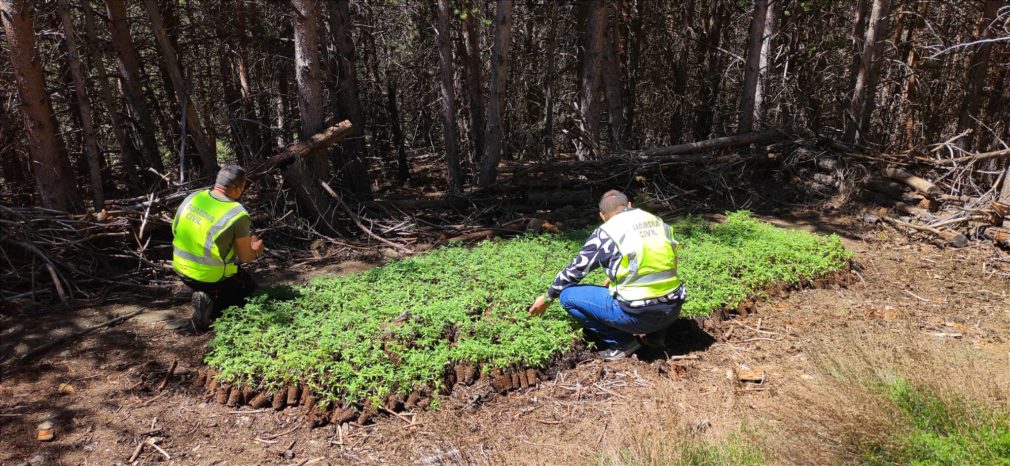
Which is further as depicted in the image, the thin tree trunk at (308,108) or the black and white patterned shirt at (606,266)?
the thin tree trunk at (308,108)

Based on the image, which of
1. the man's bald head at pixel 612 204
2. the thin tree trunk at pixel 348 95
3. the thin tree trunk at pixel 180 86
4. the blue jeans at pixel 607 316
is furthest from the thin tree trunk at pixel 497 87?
the man's bald head at pixel 612 204

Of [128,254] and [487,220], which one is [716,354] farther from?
[128,254]

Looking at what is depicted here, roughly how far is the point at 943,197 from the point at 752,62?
12.6 feet

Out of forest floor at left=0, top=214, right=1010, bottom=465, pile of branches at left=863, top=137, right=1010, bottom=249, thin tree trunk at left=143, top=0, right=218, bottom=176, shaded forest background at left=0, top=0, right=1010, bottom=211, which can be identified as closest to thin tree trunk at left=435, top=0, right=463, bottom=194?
shaded forest background at left=0, top=0, right=1010, bottom=211

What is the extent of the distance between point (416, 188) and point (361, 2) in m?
4.18

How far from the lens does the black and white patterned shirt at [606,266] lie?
4.62 meters

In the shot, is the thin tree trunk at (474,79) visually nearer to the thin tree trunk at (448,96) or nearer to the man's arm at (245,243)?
the thin tree trunk at (448,96)

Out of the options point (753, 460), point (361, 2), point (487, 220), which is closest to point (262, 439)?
point (753, 460)

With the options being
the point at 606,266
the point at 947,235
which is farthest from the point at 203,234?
the point at 947,235

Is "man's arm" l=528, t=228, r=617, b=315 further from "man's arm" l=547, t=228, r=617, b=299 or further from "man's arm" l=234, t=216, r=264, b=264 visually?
"man's arm" l=234, t=216, r=264, b=264

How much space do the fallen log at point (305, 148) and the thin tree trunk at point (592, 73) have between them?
14.4 feet

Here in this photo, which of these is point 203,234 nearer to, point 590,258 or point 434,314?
point 434,314

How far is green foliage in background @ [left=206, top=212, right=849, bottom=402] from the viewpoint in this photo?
448 centimetres

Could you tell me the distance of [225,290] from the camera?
18.0 ft
